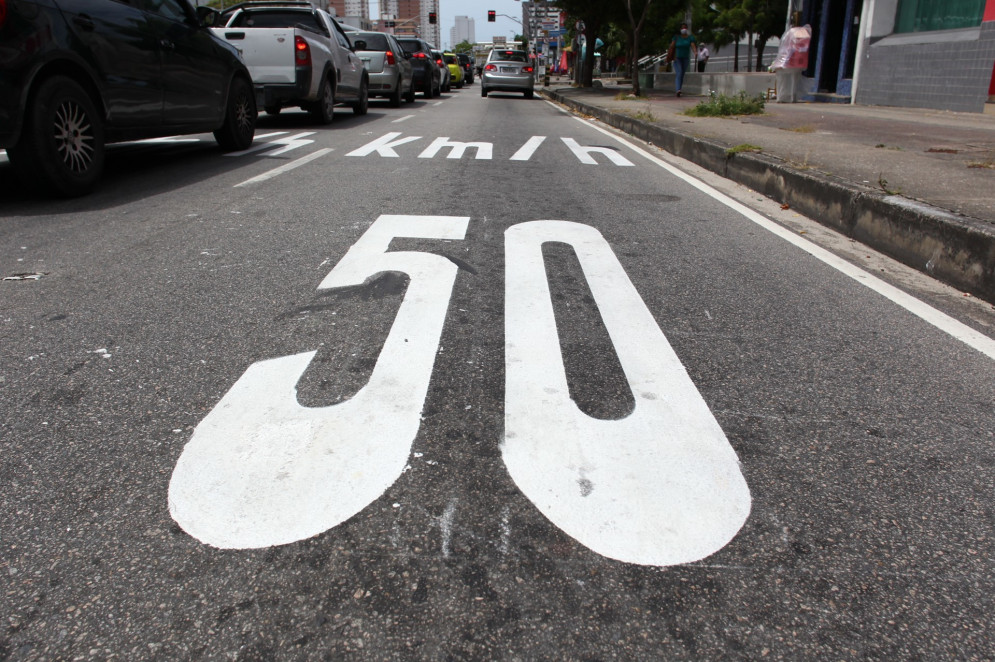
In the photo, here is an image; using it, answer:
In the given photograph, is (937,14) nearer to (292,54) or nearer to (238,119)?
(292,54)

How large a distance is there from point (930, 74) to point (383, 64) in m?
11.3

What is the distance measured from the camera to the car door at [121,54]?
5.47 metres

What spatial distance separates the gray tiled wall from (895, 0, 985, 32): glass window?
488mm

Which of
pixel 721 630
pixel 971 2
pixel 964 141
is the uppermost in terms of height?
pixel 971 2

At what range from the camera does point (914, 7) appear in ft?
47.7

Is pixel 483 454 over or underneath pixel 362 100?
underneath

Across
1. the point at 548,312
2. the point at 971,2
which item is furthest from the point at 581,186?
the point at 971,2

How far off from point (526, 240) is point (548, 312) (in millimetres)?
1367

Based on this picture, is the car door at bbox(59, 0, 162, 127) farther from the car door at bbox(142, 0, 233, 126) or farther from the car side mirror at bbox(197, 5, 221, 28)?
the car side mirror at bbox(197, 5, 221, 28)

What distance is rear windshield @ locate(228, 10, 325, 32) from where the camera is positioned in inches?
459

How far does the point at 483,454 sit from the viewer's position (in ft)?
7.01

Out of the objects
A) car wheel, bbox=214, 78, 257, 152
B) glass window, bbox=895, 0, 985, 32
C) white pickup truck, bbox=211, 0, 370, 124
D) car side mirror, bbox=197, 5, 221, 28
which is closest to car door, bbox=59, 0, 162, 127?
car side mirror, bbox=197, 5, 221, 28

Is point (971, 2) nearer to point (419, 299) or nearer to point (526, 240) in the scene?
point (526, 240)

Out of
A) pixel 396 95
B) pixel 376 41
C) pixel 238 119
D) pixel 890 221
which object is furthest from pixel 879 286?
pixel 376 41
